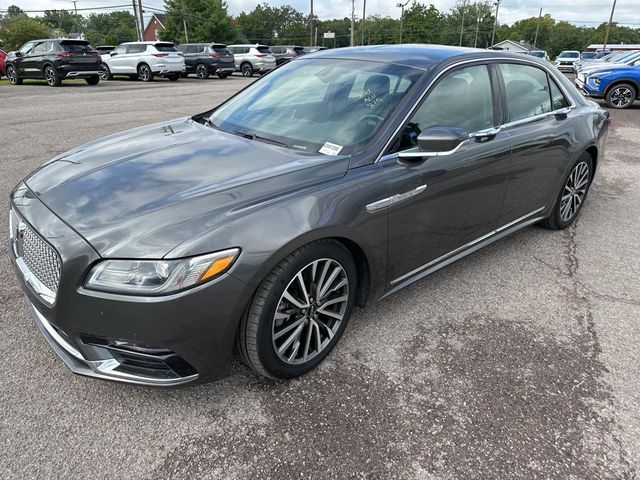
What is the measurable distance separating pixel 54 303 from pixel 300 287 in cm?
108

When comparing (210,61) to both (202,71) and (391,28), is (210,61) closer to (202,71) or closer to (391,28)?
(202,71)

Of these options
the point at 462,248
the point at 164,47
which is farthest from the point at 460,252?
the point at 164,47

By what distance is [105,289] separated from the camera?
1.92 m

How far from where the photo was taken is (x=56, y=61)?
55.8 ft

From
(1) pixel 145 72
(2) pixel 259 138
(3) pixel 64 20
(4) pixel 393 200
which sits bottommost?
(1) pixel 145 72

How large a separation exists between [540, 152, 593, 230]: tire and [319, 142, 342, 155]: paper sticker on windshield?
99.8 inches

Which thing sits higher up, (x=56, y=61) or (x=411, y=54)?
(x=411, y=54)

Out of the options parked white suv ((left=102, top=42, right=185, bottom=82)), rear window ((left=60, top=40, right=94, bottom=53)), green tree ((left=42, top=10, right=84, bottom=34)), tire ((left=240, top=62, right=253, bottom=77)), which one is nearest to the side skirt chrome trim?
rear window ((left=60, top=40, right=94, bottom=53))

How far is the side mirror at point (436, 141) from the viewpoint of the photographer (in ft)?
8.34

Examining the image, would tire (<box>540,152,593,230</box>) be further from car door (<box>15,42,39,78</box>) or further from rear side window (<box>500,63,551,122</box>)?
car door (<box>15,42,39,78</box>)

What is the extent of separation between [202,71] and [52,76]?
808 cm

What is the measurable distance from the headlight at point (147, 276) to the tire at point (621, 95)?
14548 mm

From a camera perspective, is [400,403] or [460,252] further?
[460,252]

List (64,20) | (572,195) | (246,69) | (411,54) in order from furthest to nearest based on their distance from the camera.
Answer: (64,20)
(246,69)
(572,195)
(411,54)
